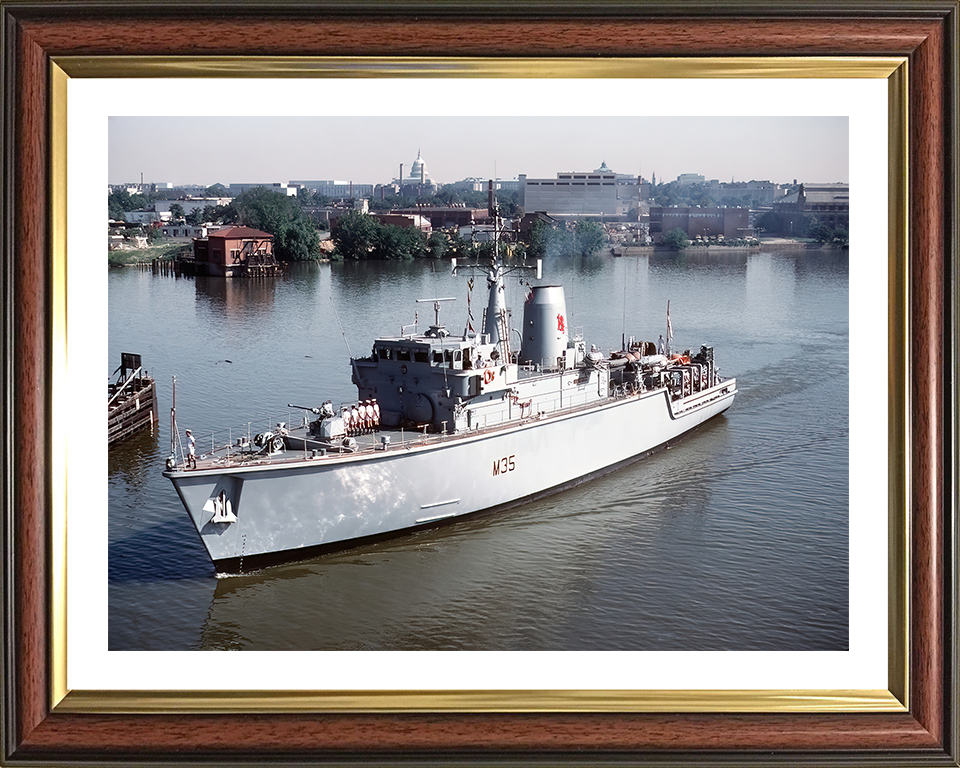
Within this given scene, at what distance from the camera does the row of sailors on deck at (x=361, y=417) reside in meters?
14.5

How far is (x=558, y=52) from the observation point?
571cm

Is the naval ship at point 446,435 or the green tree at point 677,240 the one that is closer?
the green tree at point 677,240

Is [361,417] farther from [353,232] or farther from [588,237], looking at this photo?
[588,237]

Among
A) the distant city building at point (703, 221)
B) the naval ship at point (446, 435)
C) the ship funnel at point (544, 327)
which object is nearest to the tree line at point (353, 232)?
the distant city building at point (703, 221)

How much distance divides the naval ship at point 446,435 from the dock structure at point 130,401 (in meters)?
0.41

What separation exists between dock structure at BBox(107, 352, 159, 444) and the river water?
0.83ft

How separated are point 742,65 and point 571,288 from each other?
7.95 m

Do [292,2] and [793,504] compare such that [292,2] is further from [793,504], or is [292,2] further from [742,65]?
[793,504]

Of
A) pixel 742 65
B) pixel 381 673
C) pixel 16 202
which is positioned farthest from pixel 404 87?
pixel 381 673

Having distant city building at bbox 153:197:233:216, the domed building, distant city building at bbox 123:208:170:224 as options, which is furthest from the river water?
the domed building

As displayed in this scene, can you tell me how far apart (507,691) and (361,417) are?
933 cm

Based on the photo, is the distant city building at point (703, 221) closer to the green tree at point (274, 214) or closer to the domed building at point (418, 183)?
the domed building at point (418, 183)

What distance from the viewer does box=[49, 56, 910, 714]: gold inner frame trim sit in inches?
222

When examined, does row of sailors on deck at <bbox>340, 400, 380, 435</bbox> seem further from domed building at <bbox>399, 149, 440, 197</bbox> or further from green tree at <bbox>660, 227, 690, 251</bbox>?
green tree at <bbox>660, 227, 690, 251</bbox>
